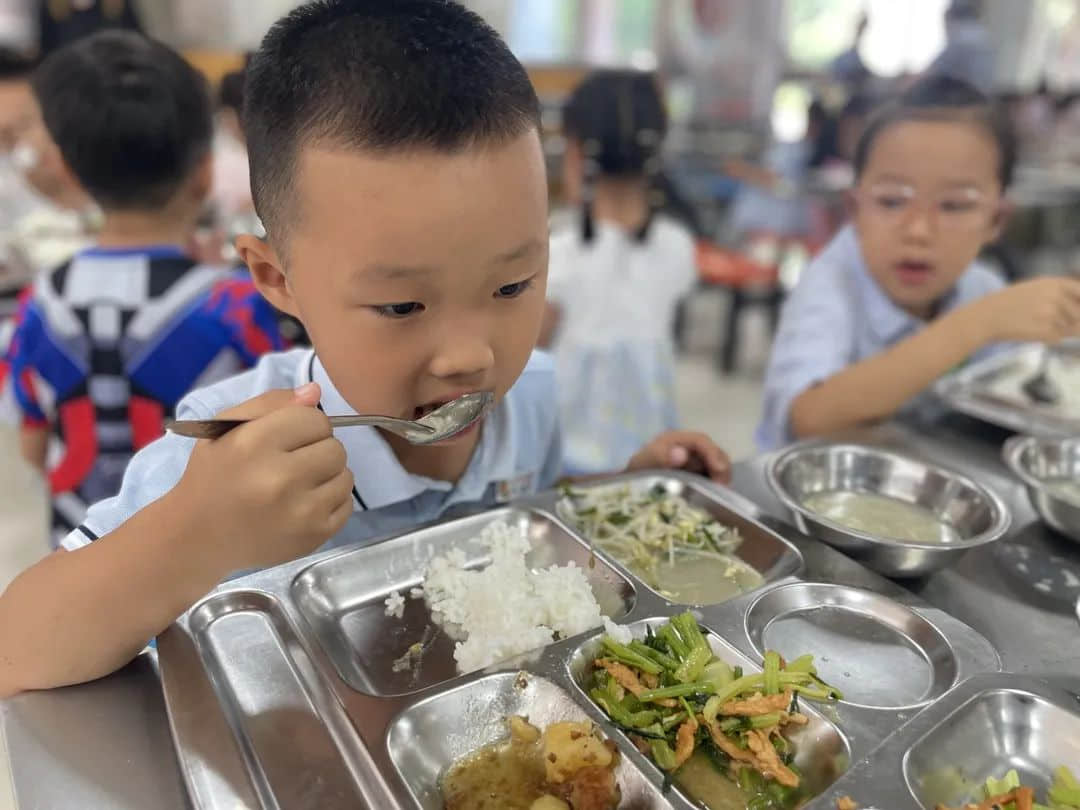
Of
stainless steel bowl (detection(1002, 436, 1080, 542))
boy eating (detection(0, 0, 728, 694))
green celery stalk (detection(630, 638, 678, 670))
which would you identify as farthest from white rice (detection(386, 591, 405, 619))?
stainless steel bowl (detection(1002, 436, 1080, 542))

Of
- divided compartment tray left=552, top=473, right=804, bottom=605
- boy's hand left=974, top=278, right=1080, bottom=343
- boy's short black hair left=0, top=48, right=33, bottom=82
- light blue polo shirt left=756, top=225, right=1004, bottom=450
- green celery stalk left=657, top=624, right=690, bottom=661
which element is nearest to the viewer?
green celery stalk left=657, top=624, right=690, bottom=661

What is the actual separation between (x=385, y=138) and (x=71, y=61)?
1.46 m

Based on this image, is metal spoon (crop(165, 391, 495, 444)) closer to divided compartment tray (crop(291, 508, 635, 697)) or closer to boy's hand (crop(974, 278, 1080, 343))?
divided compartment tray (crop(291, 508, 635, 697))

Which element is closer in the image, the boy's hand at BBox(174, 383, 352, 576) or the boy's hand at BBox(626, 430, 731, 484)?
the boy's hand at BBox(174, 383, 352, 576)

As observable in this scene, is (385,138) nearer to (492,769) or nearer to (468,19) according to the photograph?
(468,19)

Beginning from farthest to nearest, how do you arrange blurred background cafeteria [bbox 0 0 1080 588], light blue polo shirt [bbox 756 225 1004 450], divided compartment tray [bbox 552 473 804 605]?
blurred background cafeteria [bbox 0 0 1080 588] < light blue polo shirt [bbox 756 225 1004 450] < divided compartment tray [bbox 552 473 804 605]

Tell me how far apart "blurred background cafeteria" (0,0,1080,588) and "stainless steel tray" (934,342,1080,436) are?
701mm

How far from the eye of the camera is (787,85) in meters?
8.16

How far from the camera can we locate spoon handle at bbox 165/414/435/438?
2.92 feet

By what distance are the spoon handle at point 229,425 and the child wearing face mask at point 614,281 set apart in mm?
1645

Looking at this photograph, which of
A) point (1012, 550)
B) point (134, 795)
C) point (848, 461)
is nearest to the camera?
point (134, 795)

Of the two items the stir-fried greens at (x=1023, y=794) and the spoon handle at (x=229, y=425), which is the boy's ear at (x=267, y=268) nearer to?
the spoon handle at (x=229, y=425)

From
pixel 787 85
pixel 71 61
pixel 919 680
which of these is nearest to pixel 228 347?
pixel 71 61

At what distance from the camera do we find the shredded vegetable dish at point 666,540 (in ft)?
4.31
